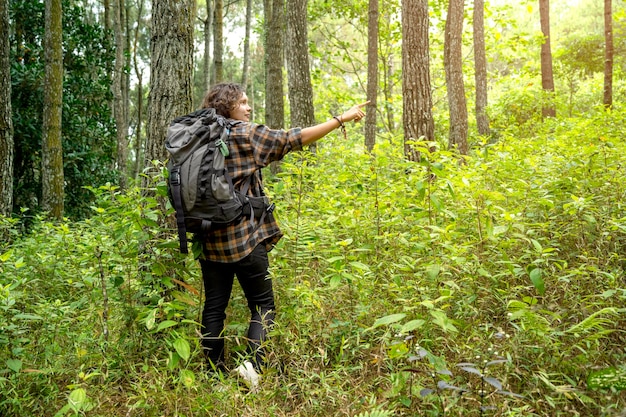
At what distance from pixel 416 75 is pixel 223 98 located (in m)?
3.82

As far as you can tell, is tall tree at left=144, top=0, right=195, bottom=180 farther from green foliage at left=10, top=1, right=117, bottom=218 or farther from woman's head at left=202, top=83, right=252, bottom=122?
green foliage at left=10, top=1, right=117, bottom=218

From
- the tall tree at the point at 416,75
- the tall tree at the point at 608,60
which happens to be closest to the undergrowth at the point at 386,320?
the tall tree at the point at 416,75

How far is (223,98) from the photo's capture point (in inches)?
150

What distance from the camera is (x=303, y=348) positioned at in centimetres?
358

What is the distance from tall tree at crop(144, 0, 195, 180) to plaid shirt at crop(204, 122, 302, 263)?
1.12 metres

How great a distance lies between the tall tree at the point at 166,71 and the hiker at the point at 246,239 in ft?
2.45

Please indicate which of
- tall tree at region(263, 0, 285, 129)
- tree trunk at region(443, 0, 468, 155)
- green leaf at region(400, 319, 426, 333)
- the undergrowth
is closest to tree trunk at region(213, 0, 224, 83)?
tall tree at region(263, 0, 285, 129)

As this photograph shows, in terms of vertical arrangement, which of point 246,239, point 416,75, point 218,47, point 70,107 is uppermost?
point 218,47

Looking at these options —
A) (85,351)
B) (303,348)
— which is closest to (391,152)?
(303,348)

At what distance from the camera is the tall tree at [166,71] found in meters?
4.45

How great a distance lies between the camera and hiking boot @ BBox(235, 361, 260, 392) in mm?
3475

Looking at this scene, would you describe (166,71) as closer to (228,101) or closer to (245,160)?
(228,101)

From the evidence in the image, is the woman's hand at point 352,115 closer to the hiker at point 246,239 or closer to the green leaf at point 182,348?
the hiker at point 246,239

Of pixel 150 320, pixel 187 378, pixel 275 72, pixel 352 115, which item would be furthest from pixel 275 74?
pixel 187 378
